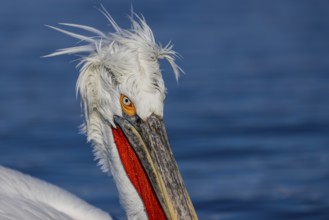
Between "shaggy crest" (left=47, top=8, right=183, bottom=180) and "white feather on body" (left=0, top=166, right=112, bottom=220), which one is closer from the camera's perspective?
"shaggy crest" (left=47, top=8, right=183, bottom=180)

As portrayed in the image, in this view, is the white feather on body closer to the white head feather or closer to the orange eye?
the white head feather

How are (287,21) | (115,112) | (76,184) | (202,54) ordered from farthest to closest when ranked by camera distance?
(287,21), (202,54), (76,184), (115,112)

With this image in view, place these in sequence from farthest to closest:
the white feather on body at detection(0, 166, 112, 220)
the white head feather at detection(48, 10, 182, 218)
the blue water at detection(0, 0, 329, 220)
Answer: the blue water at detection(0, 0, 329, 220)
the white feather on body at detection(0, 166, 112, 220)
the white head feather at detection(48, 10, 182, 218)

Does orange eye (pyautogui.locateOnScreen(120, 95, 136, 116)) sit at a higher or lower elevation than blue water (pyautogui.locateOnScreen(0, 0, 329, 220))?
lower

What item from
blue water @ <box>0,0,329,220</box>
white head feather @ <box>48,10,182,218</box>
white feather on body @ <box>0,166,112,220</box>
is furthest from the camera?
blue water @ <box>0,0,329,220</box>

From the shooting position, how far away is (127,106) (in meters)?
5.50

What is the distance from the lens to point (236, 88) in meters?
11.8

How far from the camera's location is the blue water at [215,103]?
8.86 m

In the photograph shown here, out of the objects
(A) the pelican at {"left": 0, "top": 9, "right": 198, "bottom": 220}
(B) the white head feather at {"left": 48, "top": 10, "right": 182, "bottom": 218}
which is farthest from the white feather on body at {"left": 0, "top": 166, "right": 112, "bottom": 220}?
(B) the white head feather at {"left": 48, "top": 10, "right": 182, "bottom": 218}

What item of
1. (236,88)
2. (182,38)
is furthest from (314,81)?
(182,38)

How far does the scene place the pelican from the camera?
5.43 meters

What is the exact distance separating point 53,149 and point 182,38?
4341 millimetres

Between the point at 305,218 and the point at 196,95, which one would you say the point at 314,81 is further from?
the point at 305,218

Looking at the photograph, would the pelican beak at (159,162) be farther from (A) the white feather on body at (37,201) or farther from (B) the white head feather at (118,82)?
(A) the white feather on body at (37,201)
